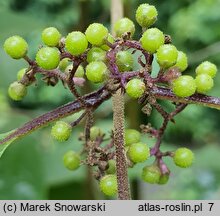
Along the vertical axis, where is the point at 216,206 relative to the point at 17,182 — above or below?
below

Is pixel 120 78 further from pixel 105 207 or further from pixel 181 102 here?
pixel 105 207

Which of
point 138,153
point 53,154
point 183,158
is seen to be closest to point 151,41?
point 138,153

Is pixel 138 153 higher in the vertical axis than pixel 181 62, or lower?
lower

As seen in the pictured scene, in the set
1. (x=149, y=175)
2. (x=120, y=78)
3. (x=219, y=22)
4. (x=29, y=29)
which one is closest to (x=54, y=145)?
(x=29, y=29)

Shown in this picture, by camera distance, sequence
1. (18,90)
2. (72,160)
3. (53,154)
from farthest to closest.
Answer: (53,154) < (72,160) < (18,90)

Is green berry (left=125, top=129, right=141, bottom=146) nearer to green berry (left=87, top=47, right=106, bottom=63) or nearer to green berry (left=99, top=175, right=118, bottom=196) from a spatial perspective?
green berry (left=99, top=175, right=118, bottom=196)

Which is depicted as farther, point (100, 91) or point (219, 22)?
point (219, 22)

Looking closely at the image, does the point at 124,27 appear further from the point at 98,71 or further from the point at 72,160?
the point at 72,160
